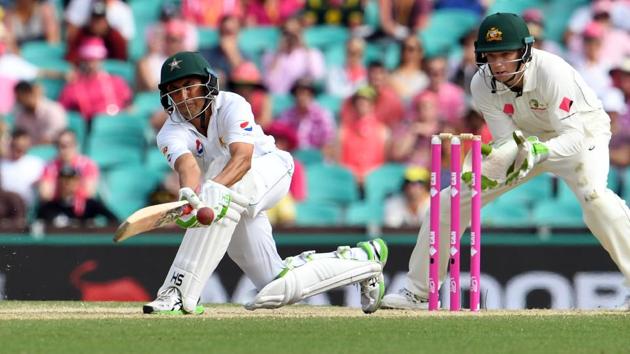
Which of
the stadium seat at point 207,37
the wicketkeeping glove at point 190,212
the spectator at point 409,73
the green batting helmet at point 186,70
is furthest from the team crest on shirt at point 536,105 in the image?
the stadium seat at point 207,37

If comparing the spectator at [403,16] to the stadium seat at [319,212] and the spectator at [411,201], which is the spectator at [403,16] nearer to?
the stadium seat at [319,212]

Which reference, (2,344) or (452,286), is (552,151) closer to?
(452,286)

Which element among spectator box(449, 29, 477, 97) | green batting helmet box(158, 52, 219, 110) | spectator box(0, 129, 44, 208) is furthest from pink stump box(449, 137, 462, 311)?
spectator box(449, 29, 477, 97)

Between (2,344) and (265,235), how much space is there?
1.72 meters

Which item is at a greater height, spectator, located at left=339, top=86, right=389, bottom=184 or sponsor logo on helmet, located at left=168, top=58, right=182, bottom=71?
sponsor logo on helmet, located at left=168, top=58, right=182, bottom=71

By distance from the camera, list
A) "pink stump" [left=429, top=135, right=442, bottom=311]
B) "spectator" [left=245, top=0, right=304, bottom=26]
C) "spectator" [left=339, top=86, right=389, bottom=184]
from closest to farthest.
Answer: "pink stump" [left=429, top=135, right=442, bottom=311] < "spectator" [left=339, top=86, right=389, bottom=184] < "spectator" [left=245, top=0, right=304, bottom=26]

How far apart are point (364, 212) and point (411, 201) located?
1.97 ft

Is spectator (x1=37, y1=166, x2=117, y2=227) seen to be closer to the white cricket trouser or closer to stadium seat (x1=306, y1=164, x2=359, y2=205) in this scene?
stadium seat (x1=306, y1=164, x2=359, y2=205)

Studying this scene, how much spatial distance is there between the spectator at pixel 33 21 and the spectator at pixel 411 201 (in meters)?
4.05

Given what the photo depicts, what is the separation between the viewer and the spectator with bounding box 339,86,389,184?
12070mm

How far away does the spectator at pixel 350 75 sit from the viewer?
12.8 m

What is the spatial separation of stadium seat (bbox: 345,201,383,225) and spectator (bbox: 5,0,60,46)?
3.60 meters

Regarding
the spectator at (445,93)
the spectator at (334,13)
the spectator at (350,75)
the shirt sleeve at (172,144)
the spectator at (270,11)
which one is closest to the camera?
the shirt sleeve at (172,144)

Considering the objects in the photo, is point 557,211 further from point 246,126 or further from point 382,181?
point 246,126
